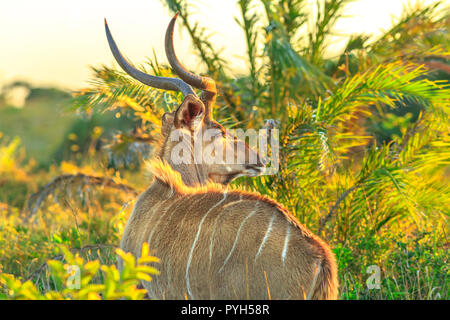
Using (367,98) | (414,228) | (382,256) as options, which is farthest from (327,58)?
(382,256)

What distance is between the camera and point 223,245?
253cm

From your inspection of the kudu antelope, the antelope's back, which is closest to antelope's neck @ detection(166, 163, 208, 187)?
the kudu antelope

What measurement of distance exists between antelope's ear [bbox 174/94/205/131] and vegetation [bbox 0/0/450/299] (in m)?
0.97

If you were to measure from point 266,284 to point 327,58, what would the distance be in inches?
A: 166

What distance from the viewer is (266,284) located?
94.1 inches

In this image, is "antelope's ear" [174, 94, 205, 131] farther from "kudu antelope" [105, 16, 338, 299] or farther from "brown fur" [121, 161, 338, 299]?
"brown fur" [121, 161, 338, 299]

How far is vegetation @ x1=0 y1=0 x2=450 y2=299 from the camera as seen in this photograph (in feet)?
13.7

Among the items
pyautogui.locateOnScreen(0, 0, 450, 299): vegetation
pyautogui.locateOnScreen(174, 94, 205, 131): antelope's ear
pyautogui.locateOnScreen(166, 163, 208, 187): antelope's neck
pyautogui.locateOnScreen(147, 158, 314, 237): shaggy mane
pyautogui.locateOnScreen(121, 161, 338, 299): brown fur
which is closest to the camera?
pyautogui.locateOnScreen(121, 161, 338, 299): brown fur

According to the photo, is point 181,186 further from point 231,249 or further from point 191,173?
point 231,249

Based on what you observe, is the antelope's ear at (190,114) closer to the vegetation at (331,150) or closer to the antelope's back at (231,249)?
the antelope's back at (231,249)

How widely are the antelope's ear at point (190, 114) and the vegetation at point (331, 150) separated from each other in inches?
38.3

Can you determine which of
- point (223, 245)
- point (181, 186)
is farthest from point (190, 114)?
point (223, 245)

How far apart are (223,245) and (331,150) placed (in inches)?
71.9

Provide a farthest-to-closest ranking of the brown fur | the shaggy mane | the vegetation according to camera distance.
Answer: the vegetation → the shaggy mane → the brown fur
